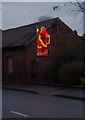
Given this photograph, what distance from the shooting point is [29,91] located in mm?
22875

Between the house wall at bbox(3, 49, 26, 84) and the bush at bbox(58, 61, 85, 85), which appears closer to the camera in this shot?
the bush at bbox(58, 61, 85, 85)

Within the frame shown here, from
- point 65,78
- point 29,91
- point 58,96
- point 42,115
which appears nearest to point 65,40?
point 65,78

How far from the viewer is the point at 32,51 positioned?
102 ft

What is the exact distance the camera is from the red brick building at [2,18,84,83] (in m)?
30.7

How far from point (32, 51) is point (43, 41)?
1.48 metres

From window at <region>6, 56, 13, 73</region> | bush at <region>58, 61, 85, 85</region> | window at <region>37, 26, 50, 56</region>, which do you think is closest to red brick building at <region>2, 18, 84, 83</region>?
window at <region>6, 56, 13, 73</region>

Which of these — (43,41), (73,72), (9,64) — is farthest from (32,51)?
(73,72)

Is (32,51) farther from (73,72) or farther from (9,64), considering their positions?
(73,72)

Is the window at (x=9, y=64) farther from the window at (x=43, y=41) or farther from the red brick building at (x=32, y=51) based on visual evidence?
the window at (x=43, y=41)

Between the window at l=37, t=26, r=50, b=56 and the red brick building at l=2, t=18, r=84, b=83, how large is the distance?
A: 296 mm

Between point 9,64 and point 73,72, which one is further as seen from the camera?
point 9,64

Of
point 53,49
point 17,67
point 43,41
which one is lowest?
point 17,67

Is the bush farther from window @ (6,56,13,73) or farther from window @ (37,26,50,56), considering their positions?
window @ (6,56,13,73)

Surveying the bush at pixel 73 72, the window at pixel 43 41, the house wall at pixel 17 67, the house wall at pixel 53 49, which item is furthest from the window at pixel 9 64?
the bush at pixel 73 72
